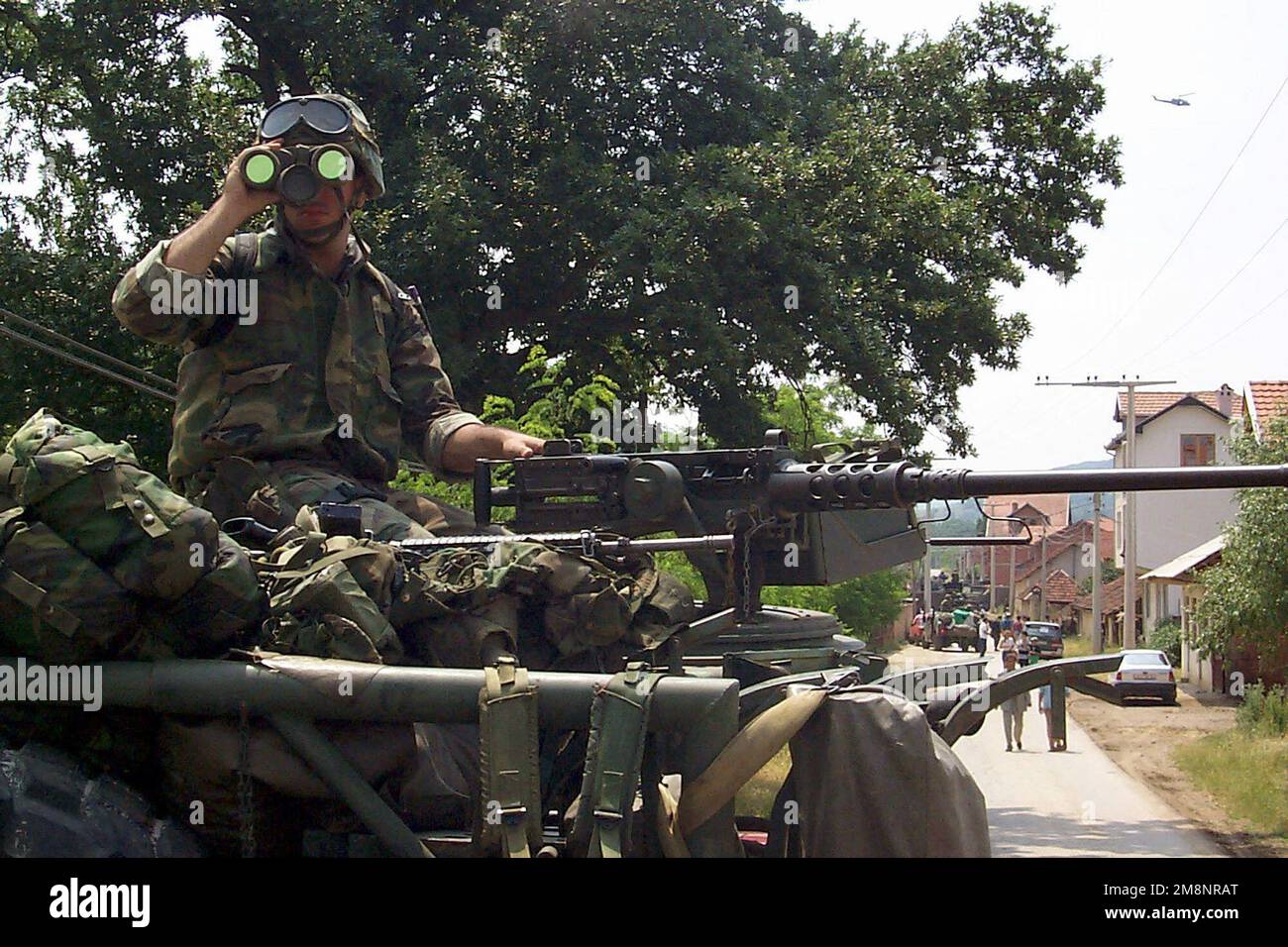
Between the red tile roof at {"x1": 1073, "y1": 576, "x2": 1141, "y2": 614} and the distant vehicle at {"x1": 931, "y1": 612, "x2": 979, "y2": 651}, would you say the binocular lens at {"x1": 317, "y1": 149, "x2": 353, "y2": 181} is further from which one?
the red tile roof at {"x1": 1073, "y1": 576, "x2": 1141, "y2": 614}

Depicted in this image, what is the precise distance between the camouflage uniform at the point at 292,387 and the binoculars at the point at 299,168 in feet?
1.16

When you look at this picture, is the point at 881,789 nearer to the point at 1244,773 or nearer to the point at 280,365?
the point at 280,365

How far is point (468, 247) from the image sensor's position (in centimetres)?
1477

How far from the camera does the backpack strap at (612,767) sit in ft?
13.1

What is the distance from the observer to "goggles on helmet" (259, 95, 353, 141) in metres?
5.55

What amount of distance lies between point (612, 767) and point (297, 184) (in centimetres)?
243

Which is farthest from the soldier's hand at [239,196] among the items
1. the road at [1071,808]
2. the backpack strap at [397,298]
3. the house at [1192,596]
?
the house at [1192,596]

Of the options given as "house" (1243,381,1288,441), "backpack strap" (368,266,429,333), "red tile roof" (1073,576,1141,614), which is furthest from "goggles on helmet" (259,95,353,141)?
"red tile roof" (1073,576,1141,614)

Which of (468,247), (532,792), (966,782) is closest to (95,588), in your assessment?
(532,792)

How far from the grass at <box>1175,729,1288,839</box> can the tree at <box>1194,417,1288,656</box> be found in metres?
1.75

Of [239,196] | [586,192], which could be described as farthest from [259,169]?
[586,192]

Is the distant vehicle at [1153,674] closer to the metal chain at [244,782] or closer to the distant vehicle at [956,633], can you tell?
the distant vehicle at [956,633]

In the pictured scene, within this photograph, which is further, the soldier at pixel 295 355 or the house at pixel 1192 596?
the house at pixel 1192 596

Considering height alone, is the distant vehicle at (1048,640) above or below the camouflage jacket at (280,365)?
below
